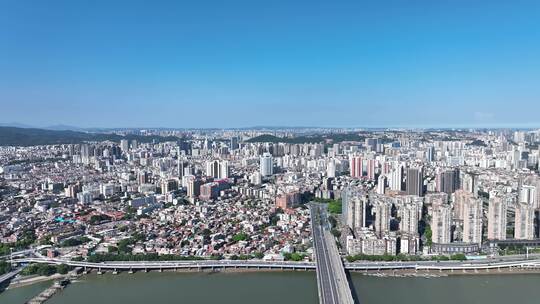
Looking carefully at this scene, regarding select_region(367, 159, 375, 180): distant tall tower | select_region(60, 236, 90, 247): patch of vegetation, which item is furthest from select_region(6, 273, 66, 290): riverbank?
select_region(367, 159, 375, 180): distant tall tower

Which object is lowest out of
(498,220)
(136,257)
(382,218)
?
(136,257)

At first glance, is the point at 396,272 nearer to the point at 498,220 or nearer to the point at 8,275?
the point at 498,220

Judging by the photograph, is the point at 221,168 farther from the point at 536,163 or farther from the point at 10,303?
the point at 536,163

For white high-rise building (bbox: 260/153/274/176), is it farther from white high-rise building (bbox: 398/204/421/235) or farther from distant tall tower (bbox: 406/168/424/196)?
white high-rise building (bbox: 398/204/421/235)

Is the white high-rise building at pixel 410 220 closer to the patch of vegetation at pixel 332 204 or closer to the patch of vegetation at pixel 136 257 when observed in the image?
the patch of vegetation at pixel 332 204

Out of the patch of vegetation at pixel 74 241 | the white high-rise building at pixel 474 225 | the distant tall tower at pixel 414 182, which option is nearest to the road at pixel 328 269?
the white high-rise building at pixel 474 225

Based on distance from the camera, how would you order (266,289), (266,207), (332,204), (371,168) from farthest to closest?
(371,168) → (266,207) → (332,204) → (266,289)

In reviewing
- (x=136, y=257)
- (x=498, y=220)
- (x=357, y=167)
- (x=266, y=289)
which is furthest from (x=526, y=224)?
(x=357, y=167)
